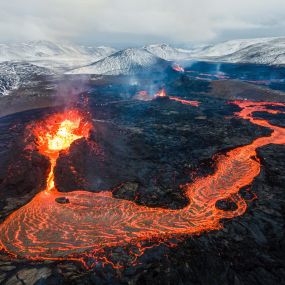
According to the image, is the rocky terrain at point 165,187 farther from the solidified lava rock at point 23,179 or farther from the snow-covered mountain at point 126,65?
the snow-covered mountain at point 126,65

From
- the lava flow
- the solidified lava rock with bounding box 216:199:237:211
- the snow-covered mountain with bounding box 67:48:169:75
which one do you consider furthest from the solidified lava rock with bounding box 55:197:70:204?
the snow-covered mountain with bounding box 67:48:169:75

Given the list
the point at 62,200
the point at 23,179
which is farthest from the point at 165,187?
the point at 23,179

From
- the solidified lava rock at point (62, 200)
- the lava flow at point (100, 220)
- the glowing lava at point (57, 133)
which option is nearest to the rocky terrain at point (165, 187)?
the lava flow at point (100, 220)

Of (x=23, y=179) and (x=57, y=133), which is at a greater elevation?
(x=57, y=133)

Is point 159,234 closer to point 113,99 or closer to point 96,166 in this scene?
point 96,166

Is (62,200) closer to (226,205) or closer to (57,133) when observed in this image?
(57,133)

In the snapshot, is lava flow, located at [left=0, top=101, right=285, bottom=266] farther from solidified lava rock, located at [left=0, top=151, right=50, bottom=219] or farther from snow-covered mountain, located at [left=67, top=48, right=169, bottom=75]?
snow-covered mountain, located at [left=67, top=48, right=169, bottom=75]

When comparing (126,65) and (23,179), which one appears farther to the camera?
(126,65)
